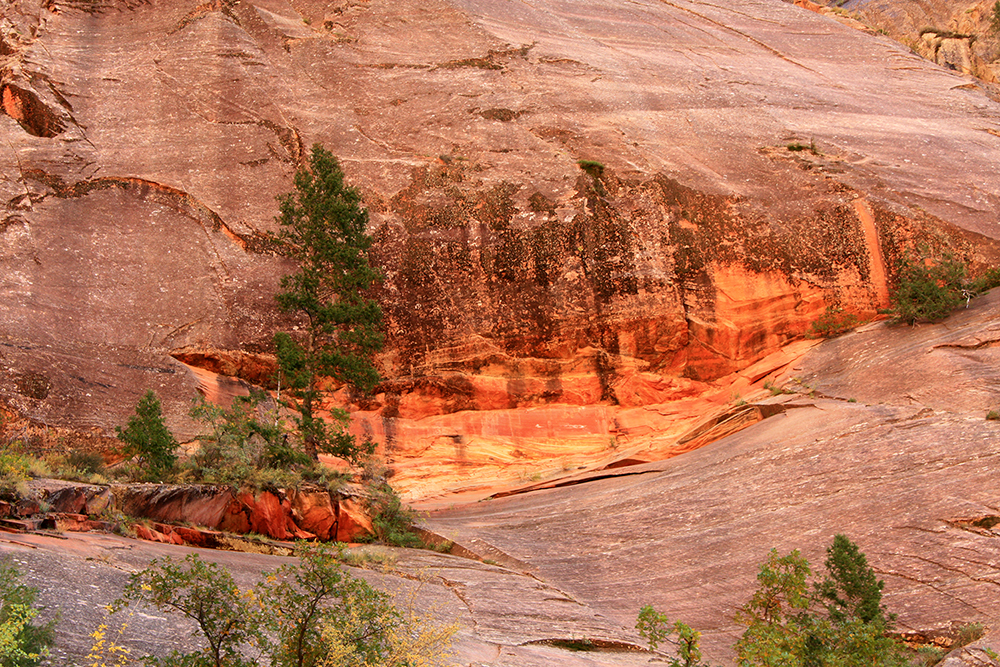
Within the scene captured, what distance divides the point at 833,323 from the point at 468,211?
10.5m

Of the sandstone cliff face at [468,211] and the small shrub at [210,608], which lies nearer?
the small shrub at [210,608]

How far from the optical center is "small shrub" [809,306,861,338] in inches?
875

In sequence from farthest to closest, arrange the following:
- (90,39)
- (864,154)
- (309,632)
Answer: (90,39), (864,154), (309,632)

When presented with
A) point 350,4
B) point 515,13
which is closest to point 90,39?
point 350,4

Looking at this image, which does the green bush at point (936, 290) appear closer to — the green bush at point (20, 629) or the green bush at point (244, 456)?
the green bush at point (244, 456)

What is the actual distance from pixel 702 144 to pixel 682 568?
16.3 metres

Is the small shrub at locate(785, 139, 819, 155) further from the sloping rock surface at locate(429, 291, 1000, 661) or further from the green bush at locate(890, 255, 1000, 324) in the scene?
the sloping rock surface at locate(429, 291, 1000, 661)

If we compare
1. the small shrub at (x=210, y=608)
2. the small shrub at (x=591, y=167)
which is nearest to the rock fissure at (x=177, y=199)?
the small shrub at (x=591, y=167)

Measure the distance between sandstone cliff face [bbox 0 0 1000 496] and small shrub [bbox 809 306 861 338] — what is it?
345 mm

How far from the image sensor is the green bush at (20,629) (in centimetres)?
548

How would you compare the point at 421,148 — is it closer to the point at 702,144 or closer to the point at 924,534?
the point at 702,144

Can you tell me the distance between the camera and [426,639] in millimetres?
6836

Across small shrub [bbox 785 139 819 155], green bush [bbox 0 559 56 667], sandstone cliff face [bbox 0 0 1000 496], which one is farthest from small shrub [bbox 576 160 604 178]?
green bush [bbox 0 559 56 667]

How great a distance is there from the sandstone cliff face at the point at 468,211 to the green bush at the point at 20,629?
479 inches
